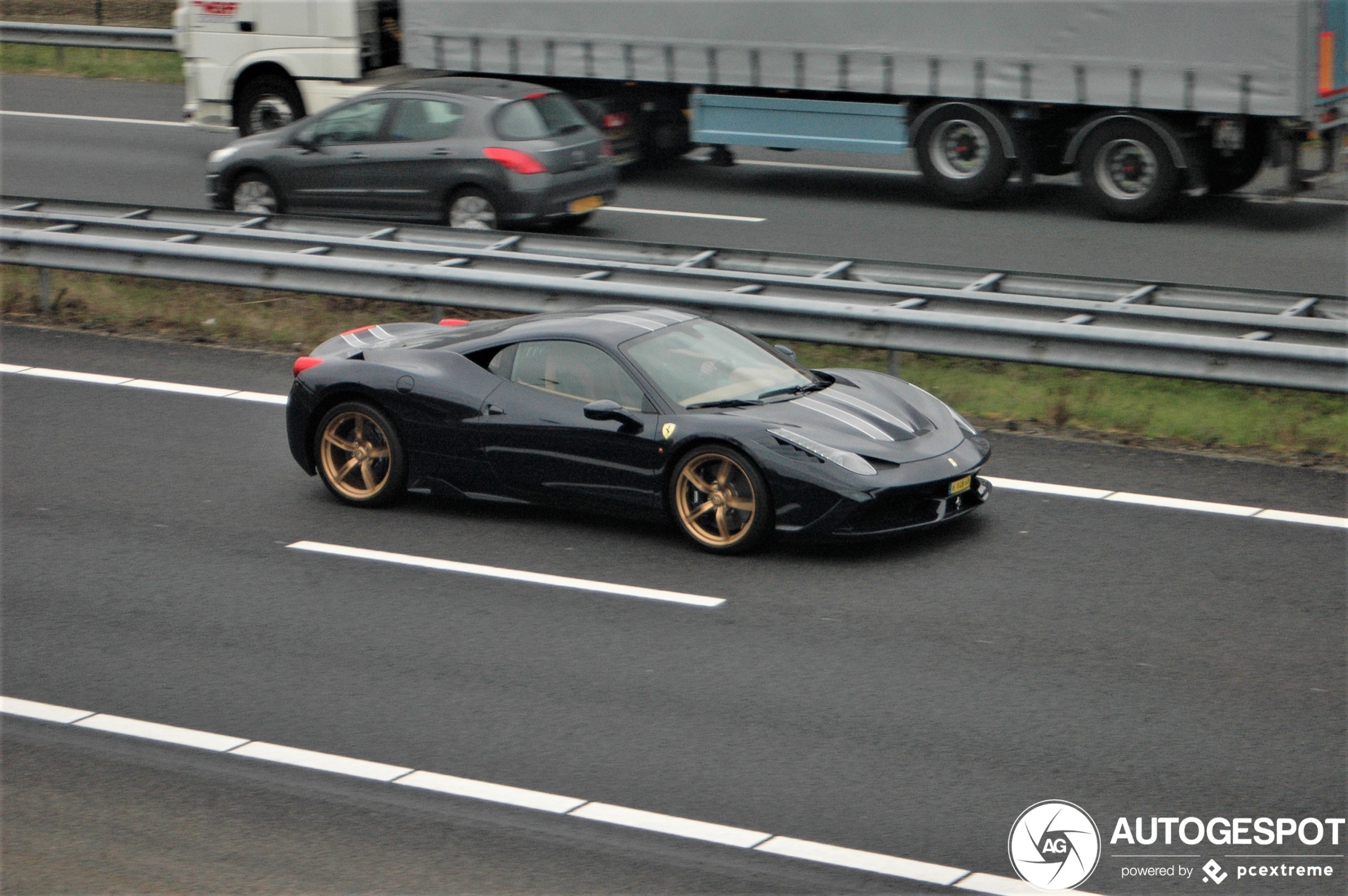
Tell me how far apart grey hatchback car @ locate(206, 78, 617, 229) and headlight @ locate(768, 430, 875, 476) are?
26.5 feet

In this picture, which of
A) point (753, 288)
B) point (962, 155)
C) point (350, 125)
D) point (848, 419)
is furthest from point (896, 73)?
point (848, 419)

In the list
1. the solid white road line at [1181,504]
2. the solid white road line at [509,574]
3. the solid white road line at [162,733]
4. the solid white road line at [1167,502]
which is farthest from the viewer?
the solid white road line at [1181,504]

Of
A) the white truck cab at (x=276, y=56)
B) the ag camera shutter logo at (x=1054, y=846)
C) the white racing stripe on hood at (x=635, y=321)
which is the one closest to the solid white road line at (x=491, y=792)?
the ag camera shutter logo at (x=1054, y=846)

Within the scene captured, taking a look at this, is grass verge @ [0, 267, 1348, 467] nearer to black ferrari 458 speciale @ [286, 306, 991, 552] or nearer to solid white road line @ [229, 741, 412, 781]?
black ferrari 458 speciale @ [286, 306, 991, 552]

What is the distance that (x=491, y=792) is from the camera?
6.34m

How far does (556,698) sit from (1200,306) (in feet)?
22.0

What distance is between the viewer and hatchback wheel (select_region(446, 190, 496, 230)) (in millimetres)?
16375

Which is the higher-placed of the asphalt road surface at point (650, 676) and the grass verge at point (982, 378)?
the grass verge at point (982, 378)

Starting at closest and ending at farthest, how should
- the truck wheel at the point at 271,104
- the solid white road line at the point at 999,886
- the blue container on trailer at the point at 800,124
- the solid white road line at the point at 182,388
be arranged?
the solid white road line at the point at 999,886
the solid white road line at the point at 182,388
the blue container on trailer at the point at 800,124
the truck wheel at the point at 271,104

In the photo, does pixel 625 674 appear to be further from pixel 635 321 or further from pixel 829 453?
pixel 635 321

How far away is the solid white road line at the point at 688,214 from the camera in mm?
18219

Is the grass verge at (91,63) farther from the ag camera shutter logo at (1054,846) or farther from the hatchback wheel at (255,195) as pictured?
the ag camera shutter logo at (1054,846)

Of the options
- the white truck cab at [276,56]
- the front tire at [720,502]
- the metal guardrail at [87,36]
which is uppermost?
the metal guardrail at [87,36]

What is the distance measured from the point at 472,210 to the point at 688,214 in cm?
308
